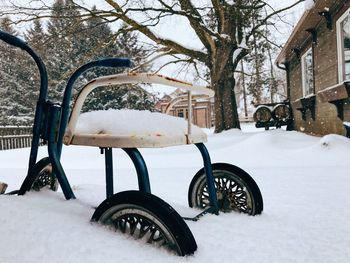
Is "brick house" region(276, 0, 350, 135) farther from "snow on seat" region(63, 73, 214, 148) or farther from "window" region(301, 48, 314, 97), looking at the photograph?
"snow on seat" region(63, 73, 214, 148)

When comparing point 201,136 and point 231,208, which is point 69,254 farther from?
point 231,208

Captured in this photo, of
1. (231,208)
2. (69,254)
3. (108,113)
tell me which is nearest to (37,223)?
(69,254)

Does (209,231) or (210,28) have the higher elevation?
(210,28)

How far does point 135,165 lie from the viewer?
63.9 inches

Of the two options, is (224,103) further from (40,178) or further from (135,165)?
(135,165)

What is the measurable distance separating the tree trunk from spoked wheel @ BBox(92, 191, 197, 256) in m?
11.4

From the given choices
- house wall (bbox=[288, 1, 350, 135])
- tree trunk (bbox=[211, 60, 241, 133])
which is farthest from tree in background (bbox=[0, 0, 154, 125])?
house wall (bbox=[288, 1, 350, 135])

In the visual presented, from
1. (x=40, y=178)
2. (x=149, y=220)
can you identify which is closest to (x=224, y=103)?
(x=40, y=178)

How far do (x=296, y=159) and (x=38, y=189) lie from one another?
4463 millimetres

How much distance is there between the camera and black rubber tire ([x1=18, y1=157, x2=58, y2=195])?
6.77 ft

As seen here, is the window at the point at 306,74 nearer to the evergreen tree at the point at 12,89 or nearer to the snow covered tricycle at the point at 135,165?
the snow covered tricycle at the point at 135,165

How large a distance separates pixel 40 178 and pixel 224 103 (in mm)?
11044

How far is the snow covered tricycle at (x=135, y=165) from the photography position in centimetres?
142

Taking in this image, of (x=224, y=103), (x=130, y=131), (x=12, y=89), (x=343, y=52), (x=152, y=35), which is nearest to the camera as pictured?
(x=130, y=131)
